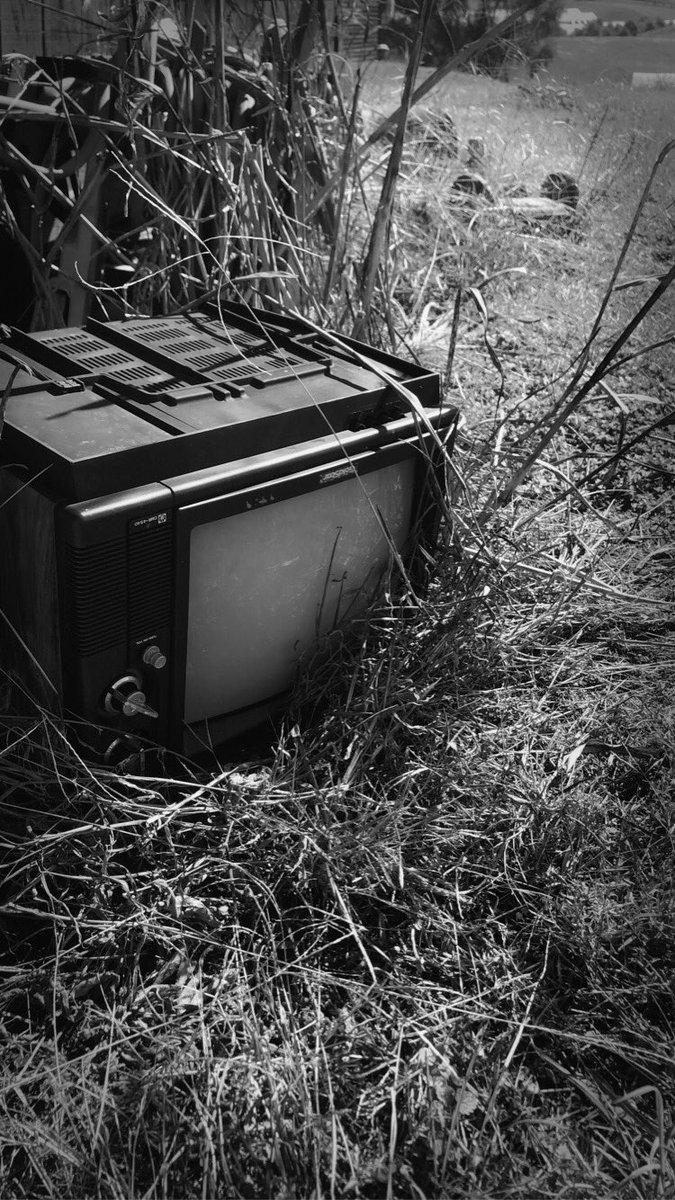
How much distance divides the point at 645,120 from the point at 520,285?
3.43 feet

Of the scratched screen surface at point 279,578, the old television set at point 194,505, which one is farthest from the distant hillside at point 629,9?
the scratched screen surface at point 279,578

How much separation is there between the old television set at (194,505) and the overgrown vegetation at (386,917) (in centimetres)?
9

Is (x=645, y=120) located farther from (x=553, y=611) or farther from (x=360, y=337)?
(x=553, y=611)

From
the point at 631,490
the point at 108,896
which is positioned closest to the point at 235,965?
the point at 108,896

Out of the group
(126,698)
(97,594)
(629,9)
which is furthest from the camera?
(629,9)

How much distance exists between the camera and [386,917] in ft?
4.67

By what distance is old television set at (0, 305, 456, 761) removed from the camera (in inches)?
51.5

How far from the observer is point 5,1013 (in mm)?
1251

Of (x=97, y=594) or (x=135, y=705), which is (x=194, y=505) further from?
(x=135, y=705)

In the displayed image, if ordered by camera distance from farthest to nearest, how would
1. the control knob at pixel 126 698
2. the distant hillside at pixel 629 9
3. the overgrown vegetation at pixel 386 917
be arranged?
the distant hillside at pixel 629 9 → the control knob at pixel 126 698 → the overgrown vegetation at pixel 386 917

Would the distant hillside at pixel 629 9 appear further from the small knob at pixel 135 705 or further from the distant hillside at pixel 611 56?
the small knob at pixel 135 705

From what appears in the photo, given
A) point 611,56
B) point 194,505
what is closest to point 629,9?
point 611,56

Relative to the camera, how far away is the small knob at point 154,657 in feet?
4.60

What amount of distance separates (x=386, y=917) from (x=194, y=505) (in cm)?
61
